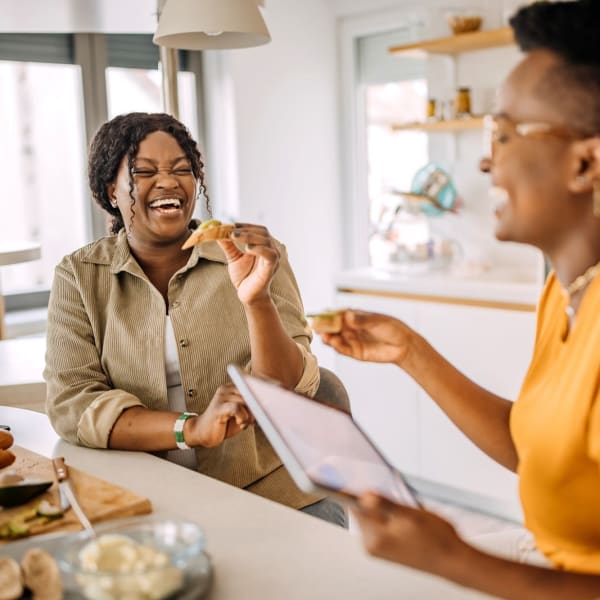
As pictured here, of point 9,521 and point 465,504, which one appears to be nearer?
point 9,521

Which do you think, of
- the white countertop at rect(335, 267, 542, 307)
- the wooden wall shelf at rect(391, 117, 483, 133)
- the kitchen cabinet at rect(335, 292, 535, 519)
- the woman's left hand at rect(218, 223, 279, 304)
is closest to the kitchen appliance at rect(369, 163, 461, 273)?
the white countertop at rect(335, 267, 542, 307)

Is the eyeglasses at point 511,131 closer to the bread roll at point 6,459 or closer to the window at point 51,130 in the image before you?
the bread roll at point 6,459

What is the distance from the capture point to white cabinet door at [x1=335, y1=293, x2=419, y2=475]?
353 centimetres

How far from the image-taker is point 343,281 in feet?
12.1

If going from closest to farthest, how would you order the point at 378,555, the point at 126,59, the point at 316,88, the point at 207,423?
the point at 378,555
the point at 207,423
the point at 126,59
the point at 316,88

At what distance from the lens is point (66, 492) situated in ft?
4.30

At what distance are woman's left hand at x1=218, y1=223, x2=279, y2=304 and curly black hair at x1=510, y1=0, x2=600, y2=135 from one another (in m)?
0.63

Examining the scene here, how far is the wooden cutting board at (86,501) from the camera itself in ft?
3.99

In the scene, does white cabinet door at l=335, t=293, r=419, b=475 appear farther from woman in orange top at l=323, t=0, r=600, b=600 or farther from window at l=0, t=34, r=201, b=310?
woman in orange top at l=323, t=0, r=600, b=600

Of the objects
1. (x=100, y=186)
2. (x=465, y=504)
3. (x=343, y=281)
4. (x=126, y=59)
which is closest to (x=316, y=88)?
(x=126, y=59)

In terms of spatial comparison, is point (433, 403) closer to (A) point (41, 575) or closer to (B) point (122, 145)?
(B) point (122, 145)

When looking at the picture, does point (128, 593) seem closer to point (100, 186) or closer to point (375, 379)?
point (100, 186)

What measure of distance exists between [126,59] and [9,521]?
328 centimetres

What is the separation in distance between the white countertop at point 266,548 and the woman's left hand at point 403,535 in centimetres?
15
